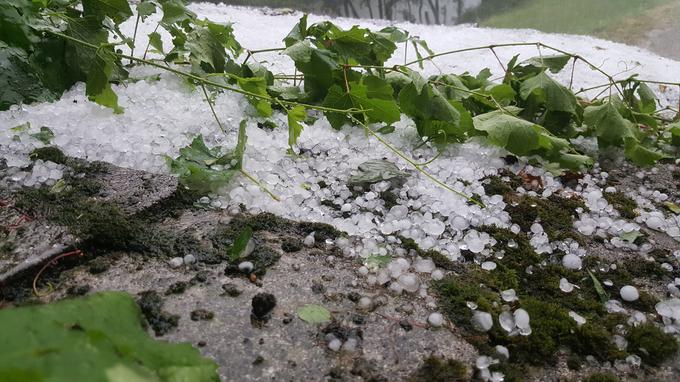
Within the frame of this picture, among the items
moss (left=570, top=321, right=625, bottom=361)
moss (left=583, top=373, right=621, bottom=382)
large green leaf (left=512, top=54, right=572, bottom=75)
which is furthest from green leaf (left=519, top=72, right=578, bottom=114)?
moss (left=583, top=373, right=621, bottom=382)

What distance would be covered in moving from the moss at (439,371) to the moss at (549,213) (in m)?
0.61

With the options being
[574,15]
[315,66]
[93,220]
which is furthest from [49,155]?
[574,15]

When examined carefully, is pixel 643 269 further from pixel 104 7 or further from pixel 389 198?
pixel 104 7

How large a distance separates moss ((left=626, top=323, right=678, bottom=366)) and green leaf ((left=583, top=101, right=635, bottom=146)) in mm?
1045

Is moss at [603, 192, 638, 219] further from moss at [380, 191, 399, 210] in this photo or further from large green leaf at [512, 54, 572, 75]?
moss at [380, 191, 399, 210]

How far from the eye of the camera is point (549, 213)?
1.48 metres

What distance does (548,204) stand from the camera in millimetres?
1527

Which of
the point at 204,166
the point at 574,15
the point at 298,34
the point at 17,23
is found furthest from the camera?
the point at 574,15

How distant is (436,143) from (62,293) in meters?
1.31

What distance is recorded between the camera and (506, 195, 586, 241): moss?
1388 millimetres

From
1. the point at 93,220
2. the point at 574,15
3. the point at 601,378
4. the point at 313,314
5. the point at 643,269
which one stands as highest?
the point at 93,220

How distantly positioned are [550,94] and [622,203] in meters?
0.54

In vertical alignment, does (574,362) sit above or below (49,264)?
below

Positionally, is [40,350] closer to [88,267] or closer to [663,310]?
[88,267]
